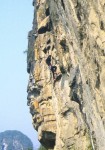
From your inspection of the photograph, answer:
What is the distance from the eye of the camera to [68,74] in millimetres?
21297

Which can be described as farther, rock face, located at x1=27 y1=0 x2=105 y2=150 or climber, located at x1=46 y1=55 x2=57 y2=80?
climber, located at x1=46 y1=55 x2=57 y2=80

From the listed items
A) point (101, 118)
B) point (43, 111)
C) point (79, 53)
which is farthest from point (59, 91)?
point (101, 118)

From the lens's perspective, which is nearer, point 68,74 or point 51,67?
point 68,74

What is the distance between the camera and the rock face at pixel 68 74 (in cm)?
1273

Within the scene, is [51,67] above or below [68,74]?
above

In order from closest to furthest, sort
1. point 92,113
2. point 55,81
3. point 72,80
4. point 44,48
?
point 92,113
point 72,80
point 55,81
point 44,48

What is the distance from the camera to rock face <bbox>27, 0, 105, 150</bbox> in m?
12.7

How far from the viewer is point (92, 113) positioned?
14.0m

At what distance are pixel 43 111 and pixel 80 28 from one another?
14.6 metres

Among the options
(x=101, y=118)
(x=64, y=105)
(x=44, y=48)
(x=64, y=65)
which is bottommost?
(x=101, y=118)

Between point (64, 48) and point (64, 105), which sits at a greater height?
point (64, 48)

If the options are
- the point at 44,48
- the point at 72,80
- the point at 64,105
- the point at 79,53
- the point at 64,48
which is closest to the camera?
the point at 79,53

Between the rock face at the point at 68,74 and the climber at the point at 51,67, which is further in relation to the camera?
the climber at the point at 51,67

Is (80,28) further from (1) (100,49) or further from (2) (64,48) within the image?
(2) (64,48)
